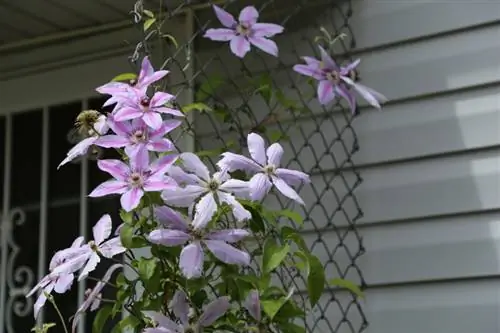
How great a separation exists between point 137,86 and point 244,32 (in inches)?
17.2

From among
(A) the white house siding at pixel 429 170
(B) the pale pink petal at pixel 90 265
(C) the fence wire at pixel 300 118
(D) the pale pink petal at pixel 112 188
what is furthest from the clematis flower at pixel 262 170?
(A) the white house siding at pixel 429 170

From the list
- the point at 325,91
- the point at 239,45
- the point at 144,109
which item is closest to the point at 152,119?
the point at 144,109

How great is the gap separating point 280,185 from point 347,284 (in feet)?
1.45

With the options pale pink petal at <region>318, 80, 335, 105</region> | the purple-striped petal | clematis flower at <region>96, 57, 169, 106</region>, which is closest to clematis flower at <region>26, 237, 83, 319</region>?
the purple-striped petal

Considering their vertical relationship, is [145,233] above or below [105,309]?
above

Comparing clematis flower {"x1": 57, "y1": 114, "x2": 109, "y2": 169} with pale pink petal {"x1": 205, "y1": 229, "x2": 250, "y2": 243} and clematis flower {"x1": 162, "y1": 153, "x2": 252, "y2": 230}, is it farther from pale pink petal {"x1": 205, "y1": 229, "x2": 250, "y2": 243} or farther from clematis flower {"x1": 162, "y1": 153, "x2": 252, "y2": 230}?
pale pink petal {"x1": 205, "y1": 229, "x2": 250, "y2": 243}

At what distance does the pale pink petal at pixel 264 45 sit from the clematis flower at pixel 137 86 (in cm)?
39

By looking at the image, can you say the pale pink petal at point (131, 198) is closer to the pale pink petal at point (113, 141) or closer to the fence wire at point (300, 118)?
the pale pink petal at point (113, 141)

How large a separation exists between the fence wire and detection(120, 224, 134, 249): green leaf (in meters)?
0.74

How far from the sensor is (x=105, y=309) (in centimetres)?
188

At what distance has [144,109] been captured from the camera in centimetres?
174

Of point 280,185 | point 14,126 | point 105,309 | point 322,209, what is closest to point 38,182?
point 14,126

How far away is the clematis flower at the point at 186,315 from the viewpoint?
170 centimetres

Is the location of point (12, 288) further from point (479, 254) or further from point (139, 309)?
point (479, 254)
